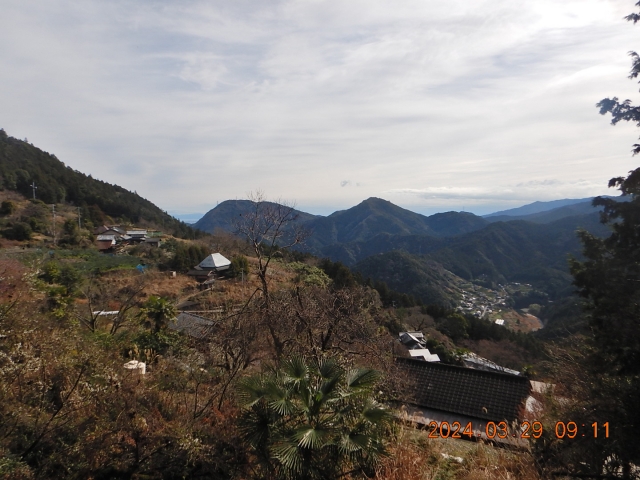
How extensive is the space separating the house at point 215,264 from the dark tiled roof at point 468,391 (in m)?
16.7

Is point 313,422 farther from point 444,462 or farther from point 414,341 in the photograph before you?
point 414,341

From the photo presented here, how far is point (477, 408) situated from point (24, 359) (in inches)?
377

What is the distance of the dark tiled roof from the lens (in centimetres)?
861

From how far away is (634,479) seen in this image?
3.36 meters

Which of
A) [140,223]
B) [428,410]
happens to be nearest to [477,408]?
[428,410]

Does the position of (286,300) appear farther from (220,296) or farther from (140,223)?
(140,223)

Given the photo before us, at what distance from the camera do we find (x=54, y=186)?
131ft

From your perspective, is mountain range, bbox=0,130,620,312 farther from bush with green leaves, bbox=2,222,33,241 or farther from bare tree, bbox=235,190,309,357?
bush with green leaves, bbox=2,222,33,241

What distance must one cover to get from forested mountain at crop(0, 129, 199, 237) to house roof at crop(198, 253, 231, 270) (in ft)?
65.8

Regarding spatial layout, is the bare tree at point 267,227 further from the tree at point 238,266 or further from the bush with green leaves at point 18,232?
the bush with green leaves at point 18,232

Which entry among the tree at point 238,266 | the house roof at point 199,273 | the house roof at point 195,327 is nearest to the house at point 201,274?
the house roof at point 199,273

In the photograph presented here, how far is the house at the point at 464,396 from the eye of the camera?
8.50 metres

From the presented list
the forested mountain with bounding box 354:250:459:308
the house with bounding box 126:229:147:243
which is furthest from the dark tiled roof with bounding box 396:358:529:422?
the forested mountain with bounding box 354:250:459:308

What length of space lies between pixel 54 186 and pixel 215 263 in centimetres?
3021
